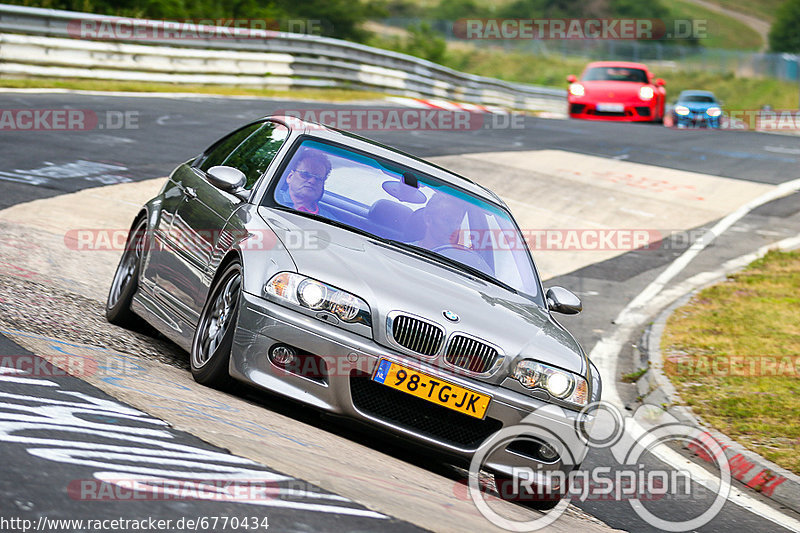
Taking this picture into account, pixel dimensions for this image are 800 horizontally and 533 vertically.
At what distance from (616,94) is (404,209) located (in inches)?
881

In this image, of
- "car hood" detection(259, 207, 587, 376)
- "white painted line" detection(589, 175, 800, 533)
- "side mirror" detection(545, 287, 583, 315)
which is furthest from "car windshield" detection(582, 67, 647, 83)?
"car hood" detection(259, 207, 587, 376)

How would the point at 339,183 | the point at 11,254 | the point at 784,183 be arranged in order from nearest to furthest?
the point at 339,183 < the point at 11,254 < the point at 784,183

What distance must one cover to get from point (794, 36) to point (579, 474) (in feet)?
316

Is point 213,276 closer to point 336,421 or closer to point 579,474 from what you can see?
point 336,421

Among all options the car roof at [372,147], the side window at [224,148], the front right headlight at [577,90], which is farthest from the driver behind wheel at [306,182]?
the front right headlight at [577,90]

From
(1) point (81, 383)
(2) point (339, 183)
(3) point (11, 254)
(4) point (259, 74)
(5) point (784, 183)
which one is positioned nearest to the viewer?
(1) point (81, 383)

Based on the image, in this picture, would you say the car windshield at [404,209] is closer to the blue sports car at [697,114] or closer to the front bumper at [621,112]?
the front bumper at [621,112]

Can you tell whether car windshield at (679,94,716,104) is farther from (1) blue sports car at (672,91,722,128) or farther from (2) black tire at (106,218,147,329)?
(2) black tire at (106,218,147,329)

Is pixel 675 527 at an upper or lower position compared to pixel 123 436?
lower

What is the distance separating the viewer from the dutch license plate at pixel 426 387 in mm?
5289

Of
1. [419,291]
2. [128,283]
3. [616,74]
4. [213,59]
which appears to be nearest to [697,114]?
[616,74]

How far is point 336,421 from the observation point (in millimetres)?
5465

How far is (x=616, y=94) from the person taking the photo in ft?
91.6

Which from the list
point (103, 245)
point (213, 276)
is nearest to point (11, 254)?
point (103, 245)
